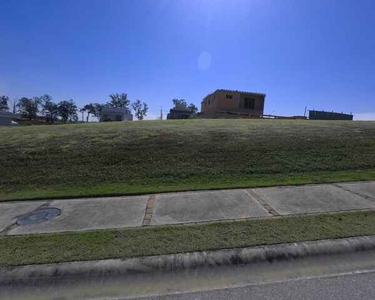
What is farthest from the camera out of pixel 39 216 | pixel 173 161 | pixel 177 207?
pixel 173 161

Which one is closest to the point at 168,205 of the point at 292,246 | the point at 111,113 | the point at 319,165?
the point at 292,246

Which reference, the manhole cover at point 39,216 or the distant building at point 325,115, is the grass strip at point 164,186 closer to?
the manhole cover at point 39,216

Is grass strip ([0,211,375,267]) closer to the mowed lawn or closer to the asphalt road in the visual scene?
the asphalt road

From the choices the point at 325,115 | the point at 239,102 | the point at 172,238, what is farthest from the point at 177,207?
the point at 325,115

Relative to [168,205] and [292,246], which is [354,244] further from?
[168,205]

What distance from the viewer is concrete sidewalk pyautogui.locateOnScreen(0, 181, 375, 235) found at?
4078 mm

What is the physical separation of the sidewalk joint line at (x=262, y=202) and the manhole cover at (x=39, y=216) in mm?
3389

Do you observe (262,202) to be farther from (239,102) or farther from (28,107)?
(28,107)

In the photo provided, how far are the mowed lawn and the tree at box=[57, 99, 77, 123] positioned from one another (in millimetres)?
86215

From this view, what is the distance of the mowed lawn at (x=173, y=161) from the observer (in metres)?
6.10

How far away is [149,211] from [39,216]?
5.82 ft

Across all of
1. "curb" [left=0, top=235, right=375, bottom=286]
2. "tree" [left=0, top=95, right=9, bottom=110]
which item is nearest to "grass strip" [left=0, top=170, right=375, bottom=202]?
"curb" [left=0, top=235, right=375, bottom=286]

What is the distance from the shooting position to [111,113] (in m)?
58.4

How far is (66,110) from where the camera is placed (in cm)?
8875
